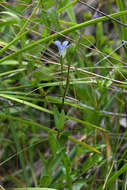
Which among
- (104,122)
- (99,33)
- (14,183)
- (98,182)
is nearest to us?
(98,182)

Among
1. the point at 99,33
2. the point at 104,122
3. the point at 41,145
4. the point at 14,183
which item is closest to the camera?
the point at 104,122

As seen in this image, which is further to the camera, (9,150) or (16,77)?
(9,150)

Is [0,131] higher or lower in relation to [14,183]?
higher

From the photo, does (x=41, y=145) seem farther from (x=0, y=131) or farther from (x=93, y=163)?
(x=93, y=163)

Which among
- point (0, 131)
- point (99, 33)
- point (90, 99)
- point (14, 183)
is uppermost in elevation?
point (99, 33)

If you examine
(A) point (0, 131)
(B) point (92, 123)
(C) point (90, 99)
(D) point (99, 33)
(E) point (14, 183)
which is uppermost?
(D) point (99, 33)

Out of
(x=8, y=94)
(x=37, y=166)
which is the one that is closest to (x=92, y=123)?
(x=8, y=94)

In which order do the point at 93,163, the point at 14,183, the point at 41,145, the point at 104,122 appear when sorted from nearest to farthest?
the point at 93,163
the point at 104,122
the point at 14,183
the point at 41,145

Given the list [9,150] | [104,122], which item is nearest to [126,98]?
[104,122]

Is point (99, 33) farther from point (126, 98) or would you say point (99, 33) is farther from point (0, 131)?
point (0, 131)

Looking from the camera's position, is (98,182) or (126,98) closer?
(98,182)
